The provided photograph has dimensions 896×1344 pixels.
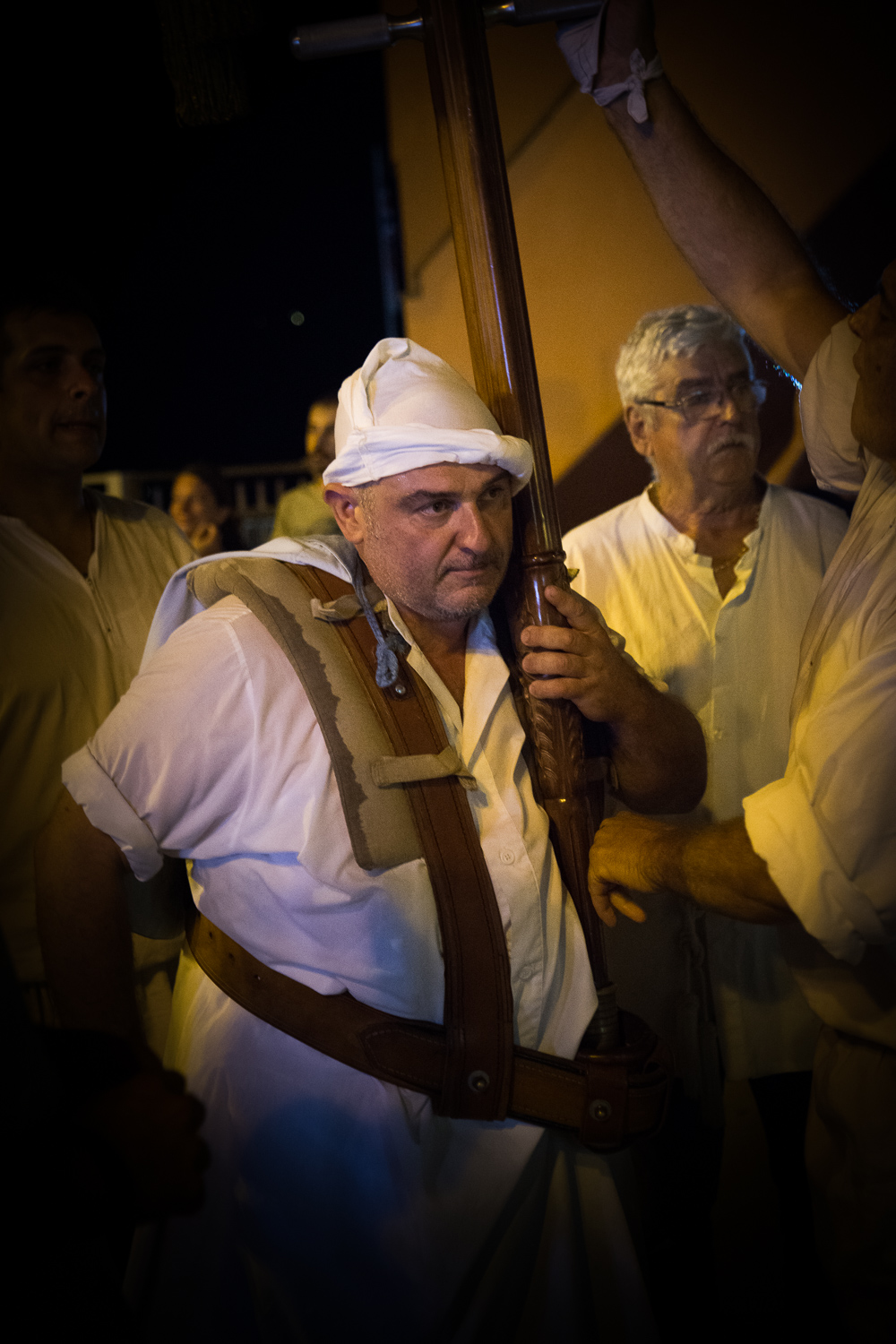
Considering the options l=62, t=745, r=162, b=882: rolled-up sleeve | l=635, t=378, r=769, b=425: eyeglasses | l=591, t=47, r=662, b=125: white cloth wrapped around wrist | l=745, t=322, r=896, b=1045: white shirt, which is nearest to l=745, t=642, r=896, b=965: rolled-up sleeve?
l=745, t=322, r=896, b=1045: white shirt

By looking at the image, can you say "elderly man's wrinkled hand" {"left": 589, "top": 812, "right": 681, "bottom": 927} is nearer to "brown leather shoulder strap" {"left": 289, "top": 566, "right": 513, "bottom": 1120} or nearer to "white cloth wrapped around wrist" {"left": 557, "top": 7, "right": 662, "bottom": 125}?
"brown leather shoulder strap" {"left": 289, "top": 566, "right": 513, "bottom": 1120}

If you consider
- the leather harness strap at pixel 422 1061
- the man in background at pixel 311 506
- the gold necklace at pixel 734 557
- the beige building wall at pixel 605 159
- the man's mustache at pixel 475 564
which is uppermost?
the beige building wall at pixel 605 159

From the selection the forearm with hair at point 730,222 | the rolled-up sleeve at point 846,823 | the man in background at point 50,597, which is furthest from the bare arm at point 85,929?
the forearm with hair at point 730,222

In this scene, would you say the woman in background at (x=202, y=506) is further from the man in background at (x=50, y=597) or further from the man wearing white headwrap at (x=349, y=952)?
the man wearing white headwrap at (x=349, y=952)

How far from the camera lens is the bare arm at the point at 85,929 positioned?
1256 millimetres

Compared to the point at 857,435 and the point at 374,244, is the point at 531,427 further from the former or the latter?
the point at 374,244

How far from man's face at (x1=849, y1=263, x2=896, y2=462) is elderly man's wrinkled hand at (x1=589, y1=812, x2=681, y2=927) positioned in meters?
0.71

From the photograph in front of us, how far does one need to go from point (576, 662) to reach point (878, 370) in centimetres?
65

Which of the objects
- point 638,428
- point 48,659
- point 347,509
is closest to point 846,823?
point 347,509

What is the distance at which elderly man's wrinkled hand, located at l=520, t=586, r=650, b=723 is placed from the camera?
1.43 m

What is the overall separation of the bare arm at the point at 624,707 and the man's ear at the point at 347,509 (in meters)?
0.35

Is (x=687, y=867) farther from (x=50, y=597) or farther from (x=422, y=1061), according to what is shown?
(x=50, y=597)

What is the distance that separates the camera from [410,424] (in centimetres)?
133

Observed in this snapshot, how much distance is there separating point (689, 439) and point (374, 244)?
103 inches
